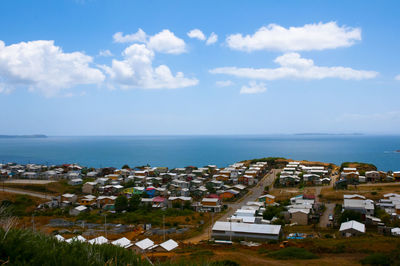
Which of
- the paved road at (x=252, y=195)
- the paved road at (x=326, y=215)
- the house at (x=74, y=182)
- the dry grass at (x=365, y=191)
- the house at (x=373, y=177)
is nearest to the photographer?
the paved road at (x=326, y=215)

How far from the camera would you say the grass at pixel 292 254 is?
35.4 ft

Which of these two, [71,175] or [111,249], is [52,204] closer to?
[71,175]

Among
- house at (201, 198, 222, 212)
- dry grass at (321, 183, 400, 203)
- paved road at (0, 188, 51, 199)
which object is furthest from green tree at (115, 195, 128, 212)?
dry grass at (321, 183, 400, 203)

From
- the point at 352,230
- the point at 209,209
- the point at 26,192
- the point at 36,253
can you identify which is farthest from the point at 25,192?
the point at 36,253

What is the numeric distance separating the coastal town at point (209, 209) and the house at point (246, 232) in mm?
46

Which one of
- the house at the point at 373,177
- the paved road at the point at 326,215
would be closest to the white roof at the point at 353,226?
the paved road at the point at 326,215

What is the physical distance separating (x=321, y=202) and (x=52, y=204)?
20.0 meters

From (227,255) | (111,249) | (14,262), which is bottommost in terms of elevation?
(227,255)

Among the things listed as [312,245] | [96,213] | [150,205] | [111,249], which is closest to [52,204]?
[96,213]

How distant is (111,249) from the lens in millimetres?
4969

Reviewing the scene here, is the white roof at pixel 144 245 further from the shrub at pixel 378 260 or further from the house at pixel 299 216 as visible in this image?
the house at pixel 299 216

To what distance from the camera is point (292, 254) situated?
432 inches

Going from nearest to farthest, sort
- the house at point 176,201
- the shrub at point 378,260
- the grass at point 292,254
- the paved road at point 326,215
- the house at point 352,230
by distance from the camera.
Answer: the shrub at point 378,260, the grass at point 292,254, the house at point 352,230, the paved road at point 326,215, the house at point 176,201

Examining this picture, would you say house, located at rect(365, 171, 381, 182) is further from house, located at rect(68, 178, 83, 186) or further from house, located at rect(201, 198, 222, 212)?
house, located at rect(68, 178, 83, 186)
